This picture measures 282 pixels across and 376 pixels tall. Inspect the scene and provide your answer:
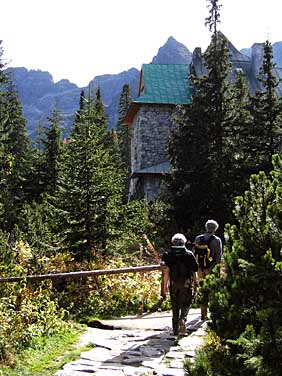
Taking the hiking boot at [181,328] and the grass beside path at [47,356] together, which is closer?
the grass beside path at [47,356]

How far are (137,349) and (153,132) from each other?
82.6 ft

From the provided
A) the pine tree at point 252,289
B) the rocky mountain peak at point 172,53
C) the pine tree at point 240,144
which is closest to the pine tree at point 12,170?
the pine tree at point 252,289

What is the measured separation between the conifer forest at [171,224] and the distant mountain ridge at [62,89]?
10838 centimetres

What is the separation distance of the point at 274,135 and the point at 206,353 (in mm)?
16868

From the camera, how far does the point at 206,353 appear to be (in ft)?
13.6

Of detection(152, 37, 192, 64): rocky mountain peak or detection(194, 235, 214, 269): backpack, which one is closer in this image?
detection(194, 235, 214, 269): backpack

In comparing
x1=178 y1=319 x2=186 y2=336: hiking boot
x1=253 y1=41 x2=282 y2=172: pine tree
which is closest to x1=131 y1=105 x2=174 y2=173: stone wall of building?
x1=253 y1=41 x2=282 y2=172: pine tree

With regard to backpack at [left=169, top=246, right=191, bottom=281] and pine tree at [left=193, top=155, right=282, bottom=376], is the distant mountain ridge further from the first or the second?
pine tree at [left=193, top=155, right=282, bottom=376]

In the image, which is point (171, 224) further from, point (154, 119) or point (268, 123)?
point (154, 119)

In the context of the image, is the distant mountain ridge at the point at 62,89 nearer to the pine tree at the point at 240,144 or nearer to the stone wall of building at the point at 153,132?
the stone wall of building at the point at 153,132

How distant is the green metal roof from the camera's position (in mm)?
31786

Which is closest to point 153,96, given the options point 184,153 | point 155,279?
point 184,153

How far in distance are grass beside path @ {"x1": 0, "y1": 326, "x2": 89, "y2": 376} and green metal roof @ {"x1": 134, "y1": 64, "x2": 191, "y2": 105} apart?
2448 cm

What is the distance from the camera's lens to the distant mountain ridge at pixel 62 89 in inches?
5202
